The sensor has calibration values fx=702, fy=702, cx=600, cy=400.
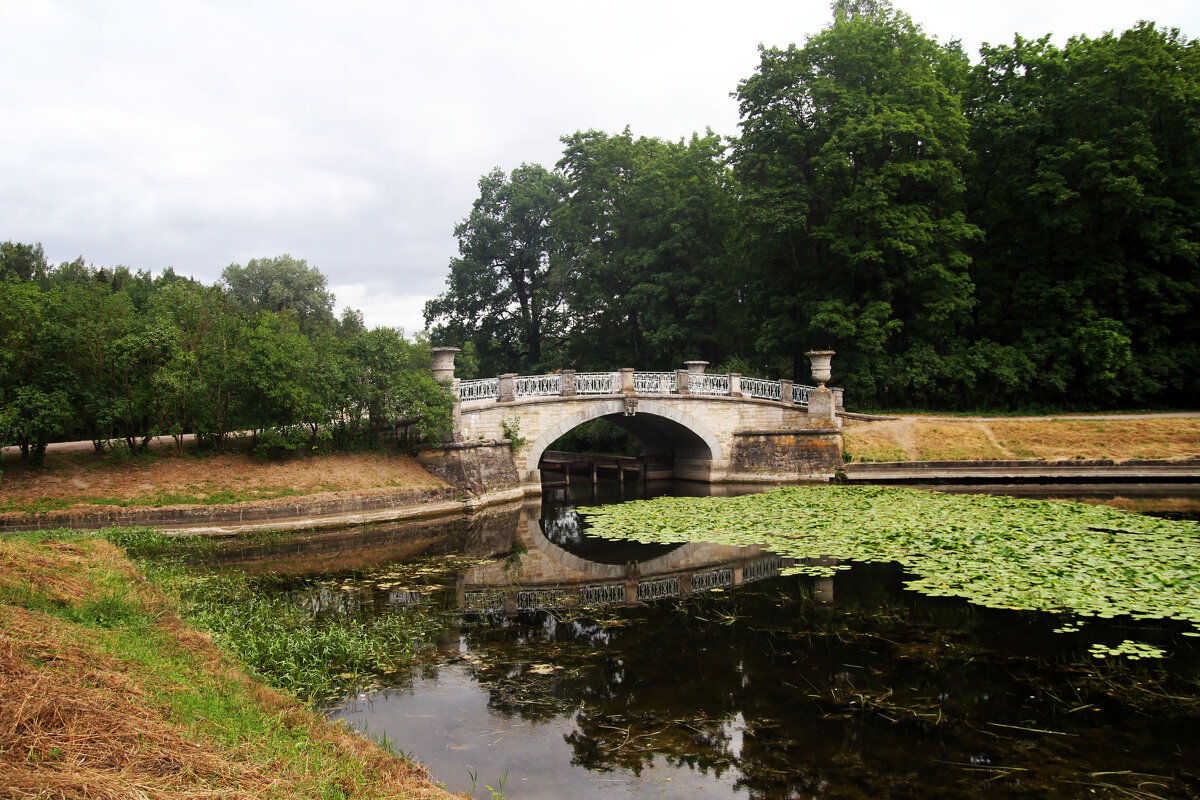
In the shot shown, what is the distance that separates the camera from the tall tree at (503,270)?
122 feet

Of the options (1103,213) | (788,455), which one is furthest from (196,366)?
(1103,213)

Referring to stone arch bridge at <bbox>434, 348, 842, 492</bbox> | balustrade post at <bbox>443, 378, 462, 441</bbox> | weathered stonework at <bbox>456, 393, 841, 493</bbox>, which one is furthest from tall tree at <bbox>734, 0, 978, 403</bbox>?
balustrade post at <bbox>443, 378, 462, 441</bbox>

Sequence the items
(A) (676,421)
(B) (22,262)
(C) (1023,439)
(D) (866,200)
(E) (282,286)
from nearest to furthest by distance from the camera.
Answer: (C) (1023,439) → (A) (676,421) → (D) (866,200) → (B) (22,262) → (E) (282,286)

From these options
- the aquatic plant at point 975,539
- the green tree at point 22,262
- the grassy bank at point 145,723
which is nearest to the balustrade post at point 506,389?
the aquatic plant at point 975,539

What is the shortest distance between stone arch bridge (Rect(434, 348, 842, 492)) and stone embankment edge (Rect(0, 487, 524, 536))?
2.70 m

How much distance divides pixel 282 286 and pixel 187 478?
24.8 meters

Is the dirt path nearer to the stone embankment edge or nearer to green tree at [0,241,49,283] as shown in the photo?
the stone embankment edge

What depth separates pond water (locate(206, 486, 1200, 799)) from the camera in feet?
16.5

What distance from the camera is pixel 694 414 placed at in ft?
73.2

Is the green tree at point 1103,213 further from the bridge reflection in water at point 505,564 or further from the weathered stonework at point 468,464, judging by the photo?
the bridge reflection in water at point 505,564

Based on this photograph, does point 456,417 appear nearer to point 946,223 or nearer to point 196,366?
point 196,366

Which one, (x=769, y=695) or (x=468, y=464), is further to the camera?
(x=468, y=464)

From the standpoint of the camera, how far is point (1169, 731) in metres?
5.53

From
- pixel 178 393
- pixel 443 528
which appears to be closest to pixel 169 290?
pixel 178 393
